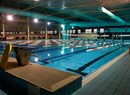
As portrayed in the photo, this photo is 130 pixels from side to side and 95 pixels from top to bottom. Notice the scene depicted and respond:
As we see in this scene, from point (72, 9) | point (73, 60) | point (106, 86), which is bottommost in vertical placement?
point (73, 60)

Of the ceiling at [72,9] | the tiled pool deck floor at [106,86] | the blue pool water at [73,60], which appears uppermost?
the ceiling at [72,9]

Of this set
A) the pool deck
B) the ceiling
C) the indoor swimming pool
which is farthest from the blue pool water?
the ceiling

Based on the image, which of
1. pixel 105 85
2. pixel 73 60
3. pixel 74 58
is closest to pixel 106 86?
pixel 105 85

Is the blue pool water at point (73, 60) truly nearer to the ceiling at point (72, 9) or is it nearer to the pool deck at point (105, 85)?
the pool deck at point (105, 85)

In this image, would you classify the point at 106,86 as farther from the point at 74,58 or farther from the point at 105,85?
the point at 74,58

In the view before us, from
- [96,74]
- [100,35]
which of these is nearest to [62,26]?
[100,35]

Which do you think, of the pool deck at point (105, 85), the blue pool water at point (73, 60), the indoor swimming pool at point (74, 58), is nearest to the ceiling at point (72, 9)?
the indoor swimming pool at point (74, 58)

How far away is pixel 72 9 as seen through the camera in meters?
18.2

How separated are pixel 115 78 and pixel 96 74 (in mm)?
569

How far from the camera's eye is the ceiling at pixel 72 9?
14.4m

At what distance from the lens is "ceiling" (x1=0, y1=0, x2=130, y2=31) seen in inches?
566

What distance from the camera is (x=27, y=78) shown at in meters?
2.89

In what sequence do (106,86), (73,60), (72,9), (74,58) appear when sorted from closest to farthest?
(106,86)
(73,60)
(74,58)
(72,9)

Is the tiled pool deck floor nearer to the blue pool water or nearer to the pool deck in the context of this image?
the pool deck
